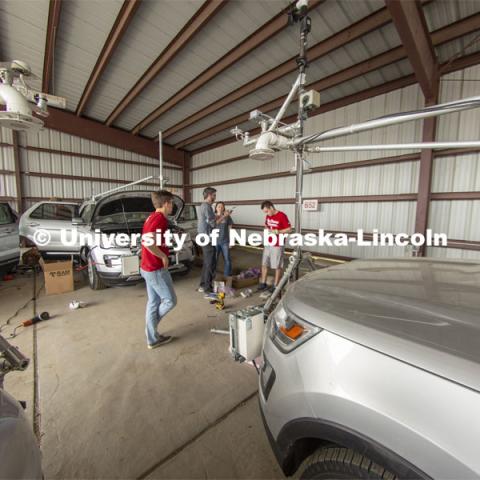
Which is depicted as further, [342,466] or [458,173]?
[458,173]

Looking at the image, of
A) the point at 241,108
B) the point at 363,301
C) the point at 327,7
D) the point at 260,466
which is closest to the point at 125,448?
the point at 260,466

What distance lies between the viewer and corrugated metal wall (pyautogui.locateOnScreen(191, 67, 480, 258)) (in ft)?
15.3

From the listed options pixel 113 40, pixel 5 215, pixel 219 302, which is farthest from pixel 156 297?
pixel 113 40

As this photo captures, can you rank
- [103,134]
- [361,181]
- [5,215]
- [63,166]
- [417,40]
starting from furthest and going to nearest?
1. [103,134]
2. [63,166]
3. [361,181]
4. [5,215]
5. [417,40]

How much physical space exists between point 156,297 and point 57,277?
2886mm

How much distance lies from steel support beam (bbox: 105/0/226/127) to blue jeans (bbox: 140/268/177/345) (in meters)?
4.42

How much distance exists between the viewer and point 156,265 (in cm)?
242

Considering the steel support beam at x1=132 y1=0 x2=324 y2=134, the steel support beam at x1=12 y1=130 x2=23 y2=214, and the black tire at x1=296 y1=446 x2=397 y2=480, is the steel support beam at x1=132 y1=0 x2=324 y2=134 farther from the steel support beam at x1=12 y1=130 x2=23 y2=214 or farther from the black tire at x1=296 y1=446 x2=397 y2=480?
the black tire at x1=296 y1=446 x2=397 y2=480

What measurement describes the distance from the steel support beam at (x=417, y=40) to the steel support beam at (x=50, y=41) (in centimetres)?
537

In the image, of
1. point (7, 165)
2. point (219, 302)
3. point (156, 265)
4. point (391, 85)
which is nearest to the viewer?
point (156, 265)

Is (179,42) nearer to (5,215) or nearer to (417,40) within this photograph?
(417,40)

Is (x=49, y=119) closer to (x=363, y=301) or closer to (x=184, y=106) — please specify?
(x=184, y=106)

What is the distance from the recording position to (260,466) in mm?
1420

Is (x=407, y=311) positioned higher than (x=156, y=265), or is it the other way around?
(x=407, y=311)
